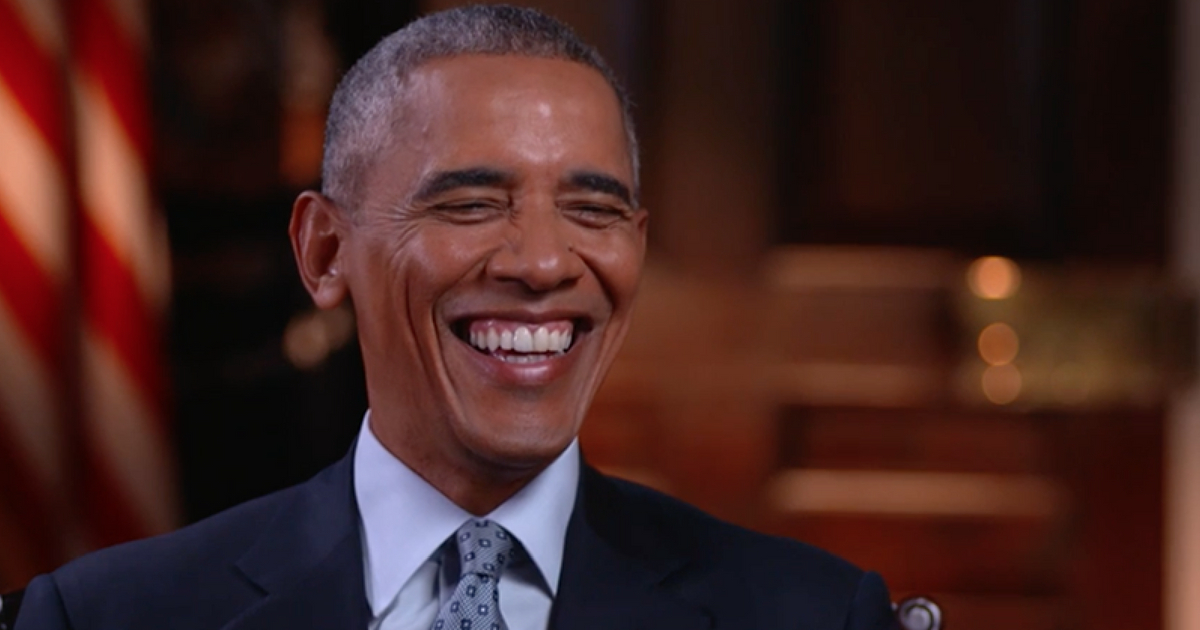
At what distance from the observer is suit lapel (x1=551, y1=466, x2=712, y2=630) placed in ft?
4.11

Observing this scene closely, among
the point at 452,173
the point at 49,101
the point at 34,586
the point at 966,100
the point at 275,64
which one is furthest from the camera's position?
the point at 275,64

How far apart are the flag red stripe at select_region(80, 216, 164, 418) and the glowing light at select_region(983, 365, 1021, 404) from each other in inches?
41.8

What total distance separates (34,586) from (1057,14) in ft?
5.21

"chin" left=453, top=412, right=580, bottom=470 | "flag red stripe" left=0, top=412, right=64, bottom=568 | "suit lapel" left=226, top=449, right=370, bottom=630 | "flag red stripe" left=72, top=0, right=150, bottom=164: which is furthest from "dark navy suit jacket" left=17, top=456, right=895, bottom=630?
"flag red stripe" left=72, top=0, right=150, bottom=164

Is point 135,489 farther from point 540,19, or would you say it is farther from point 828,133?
point 540,19

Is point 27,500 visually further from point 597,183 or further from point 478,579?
point 597,183

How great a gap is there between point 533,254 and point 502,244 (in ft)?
0.07

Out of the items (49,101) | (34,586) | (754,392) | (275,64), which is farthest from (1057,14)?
(34,586)

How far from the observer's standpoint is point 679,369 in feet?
7.86

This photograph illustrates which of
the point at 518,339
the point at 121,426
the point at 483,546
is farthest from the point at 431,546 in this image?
the point at 121,426

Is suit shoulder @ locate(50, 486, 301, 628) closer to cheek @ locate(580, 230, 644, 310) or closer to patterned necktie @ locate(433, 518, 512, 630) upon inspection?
patterned necktie @ locate(433, 518, 512, 630)

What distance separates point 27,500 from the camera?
2211 millimetres

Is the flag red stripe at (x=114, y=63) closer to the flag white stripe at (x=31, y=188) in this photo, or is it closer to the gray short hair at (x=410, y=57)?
the flag white stripe at (x=31, y=188)

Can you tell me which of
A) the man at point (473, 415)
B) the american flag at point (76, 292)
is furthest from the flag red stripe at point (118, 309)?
the man at point (473, 415)
